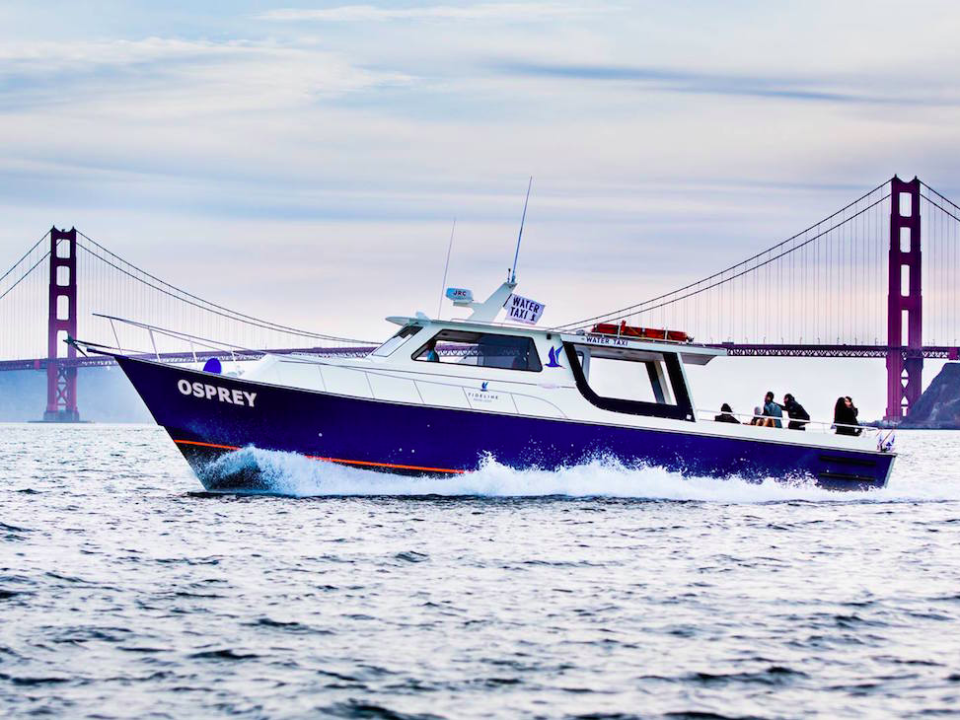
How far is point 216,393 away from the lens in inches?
A: 709

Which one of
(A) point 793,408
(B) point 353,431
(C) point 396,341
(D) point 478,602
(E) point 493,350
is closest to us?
(D) point 478,602

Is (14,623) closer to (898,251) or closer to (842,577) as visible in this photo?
(842,577)

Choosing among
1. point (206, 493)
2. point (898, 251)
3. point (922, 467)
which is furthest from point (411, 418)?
point (898, 251)

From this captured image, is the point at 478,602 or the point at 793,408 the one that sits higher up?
the point at 793,408

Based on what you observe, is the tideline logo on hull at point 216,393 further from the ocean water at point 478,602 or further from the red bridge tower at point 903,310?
the red bridge tower at point 903,310

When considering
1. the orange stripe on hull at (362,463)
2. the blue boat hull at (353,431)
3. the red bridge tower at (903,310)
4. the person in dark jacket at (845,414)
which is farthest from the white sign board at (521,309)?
the red bridge tower at (903,310)

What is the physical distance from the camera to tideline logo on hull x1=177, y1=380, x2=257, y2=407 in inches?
706

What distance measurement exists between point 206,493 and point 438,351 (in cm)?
411

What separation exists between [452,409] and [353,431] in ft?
4.68

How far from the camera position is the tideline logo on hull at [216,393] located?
17.9m

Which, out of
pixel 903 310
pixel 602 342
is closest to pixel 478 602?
pixel 602 342

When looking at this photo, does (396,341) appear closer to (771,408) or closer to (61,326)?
(771,408)

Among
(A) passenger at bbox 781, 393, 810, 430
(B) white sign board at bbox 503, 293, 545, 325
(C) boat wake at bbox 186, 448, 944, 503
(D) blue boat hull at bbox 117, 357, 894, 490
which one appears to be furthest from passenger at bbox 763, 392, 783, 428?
(B) white sign board at bbox 503, 293, 545, 325

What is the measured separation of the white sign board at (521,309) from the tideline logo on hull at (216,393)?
13.3 ft
